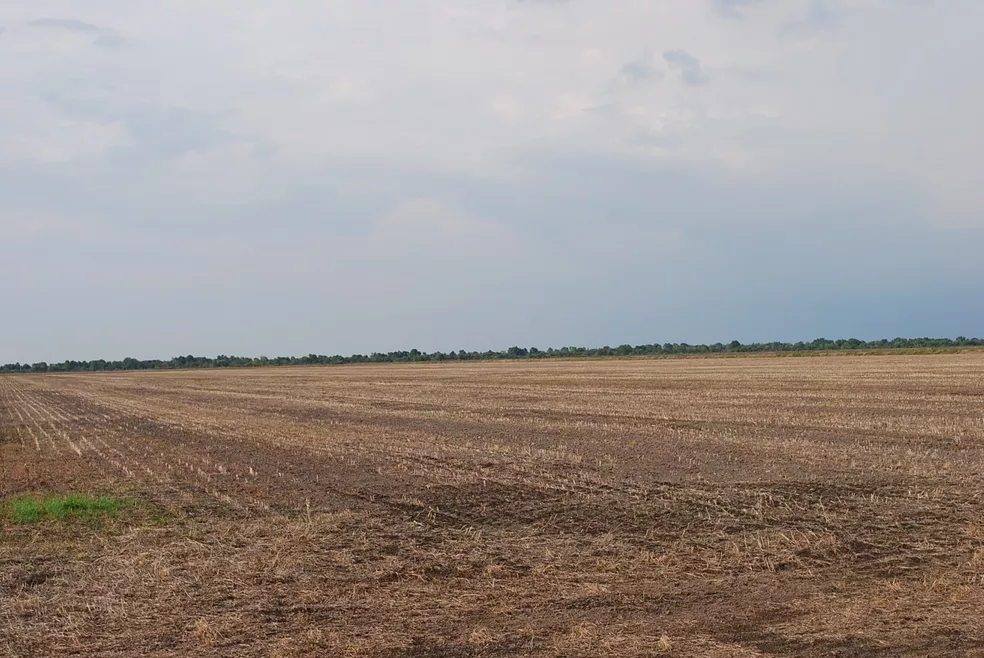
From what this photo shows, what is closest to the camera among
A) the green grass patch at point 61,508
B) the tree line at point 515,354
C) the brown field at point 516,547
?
the brown field at point 516,547

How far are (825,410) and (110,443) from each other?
63.3 ft

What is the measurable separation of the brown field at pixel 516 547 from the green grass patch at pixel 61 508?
286 millimetres

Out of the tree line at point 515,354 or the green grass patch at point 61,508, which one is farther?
the tree line at point 515,354

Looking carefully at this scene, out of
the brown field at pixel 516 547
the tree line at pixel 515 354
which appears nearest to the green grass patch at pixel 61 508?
the brown field at pixel 516 547

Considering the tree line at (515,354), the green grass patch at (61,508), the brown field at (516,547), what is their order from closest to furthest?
the brown field at (516,547)
the green grass patch at (61,508)
the tree line at (515,354)

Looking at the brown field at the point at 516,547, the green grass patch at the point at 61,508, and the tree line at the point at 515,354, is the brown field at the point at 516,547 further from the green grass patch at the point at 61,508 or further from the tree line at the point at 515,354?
the tree line at the point at 515,354

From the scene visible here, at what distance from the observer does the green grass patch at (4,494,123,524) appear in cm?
1089

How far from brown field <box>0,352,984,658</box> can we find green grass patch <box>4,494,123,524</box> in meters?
0.29

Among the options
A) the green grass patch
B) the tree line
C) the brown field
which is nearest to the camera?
the brown field

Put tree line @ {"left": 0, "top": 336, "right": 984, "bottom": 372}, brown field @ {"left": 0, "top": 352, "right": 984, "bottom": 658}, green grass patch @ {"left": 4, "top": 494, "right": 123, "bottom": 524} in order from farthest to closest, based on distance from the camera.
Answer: tree line @ {"left": 0, "top": 336, "right": 984, "bottom": 372} → green grass patch @ {"left": 4, "top": 494, "right": 123, "bottom": 524} → brown field @ {"left": 0, "top": 352, "right": 984, "bottom": 658}

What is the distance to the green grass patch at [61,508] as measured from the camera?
35.7ft

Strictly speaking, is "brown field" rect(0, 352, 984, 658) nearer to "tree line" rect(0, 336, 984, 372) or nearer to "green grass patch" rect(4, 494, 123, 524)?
"green grass patch" rect(4, 494, 123, 524)

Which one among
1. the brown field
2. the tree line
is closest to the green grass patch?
the brown field

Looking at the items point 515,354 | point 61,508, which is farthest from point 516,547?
point 515,354
